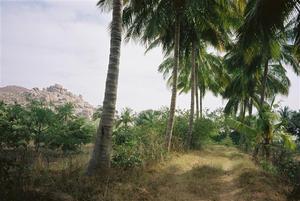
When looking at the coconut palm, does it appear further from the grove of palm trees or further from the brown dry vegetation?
the brown dry vegetation

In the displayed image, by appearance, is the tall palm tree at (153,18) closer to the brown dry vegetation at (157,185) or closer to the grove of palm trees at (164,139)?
the grove of palm trees at (164,139)

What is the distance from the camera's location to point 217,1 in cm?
1650

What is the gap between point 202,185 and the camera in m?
10.6

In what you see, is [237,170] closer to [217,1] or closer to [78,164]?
[78,164]

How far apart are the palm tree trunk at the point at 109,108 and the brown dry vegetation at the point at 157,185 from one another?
0.49 m

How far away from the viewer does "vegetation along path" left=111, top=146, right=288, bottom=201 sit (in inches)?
358

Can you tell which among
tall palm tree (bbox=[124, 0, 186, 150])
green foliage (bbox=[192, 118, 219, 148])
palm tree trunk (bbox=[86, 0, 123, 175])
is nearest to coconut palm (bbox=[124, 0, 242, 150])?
tall palm tree (bbox=[124, 0, 186, 150])

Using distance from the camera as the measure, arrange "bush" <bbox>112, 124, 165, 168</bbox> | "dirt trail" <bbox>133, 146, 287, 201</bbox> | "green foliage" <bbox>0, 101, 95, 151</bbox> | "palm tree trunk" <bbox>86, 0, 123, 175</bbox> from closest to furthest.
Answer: "dirt trail" <bbox>133, 146, 287, 201</bbox>, "palm tree trunk" <bbox>86, 0, 123, 175</bbox>, "bush" <bbox>112, 124, 165, 168</bbox>, "green foliage" <bbox>0, 101, 95, 151</bbox>

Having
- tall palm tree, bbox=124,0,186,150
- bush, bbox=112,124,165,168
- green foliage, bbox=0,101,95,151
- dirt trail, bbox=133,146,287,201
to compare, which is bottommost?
dirt trail, bbox=133,146,287,201

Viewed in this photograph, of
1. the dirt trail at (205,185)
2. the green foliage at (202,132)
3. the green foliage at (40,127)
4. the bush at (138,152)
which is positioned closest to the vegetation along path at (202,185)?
the dirt trail at (205,185)

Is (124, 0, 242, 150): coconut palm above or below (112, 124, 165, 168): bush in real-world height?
above

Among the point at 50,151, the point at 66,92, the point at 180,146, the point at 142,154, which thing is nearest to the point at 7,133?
the point at 50,151

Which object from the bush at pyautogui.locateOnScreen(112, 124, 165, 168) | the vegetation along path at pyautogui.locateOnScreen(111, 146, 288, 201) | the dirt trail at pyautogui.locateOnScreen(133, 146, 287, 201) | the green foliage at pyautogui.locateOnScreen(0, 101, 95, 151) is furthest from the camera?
the green foliage at pyautogui.locateOnScreen(0, 101, 95, 151)

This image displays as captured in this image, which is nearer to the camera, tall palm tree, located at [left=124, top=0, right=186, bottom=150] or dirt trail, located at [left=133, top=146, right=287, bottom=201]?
dirt trail, located at [left=133, top=146, right=287, bottom=201]
